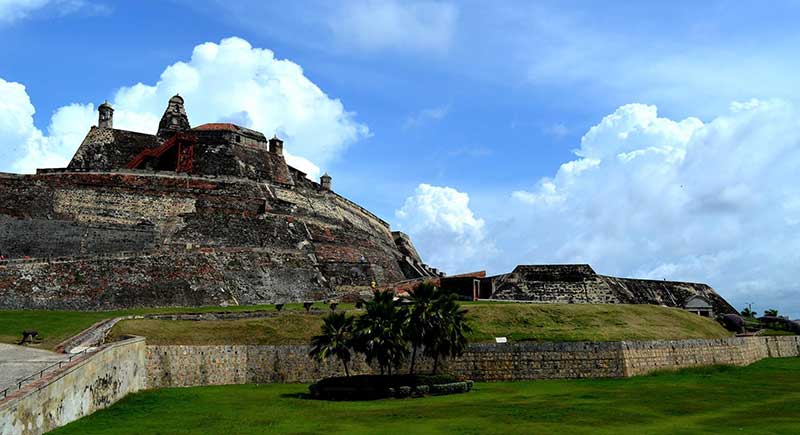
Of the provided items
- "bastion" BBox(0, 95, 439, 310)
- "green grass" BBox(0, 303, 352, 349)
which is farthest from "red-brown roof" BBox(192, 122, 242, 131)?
"green grass" BBox(0, 303, 352, 349)

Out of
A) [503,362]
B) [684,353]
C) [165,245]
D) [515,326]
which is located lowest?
[503,362]

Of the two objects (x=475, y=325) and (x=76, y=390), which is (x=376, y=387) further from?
(x=76, y=390)

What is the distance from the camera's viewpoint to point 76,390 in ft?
72.0

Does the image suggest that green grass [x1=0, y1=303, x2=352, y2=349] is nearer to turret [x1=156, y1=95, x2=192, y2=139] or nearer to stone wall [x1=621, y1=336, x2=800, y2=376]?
stone wall [x1=621, y1=336, x2=800, y2=376]

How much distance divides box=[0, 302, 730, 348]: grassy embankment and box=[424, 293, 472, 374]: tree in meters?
4.57

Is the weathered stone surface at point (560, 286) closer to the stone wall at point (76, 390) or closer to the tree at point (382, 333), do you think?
the tree at point (382, 333)

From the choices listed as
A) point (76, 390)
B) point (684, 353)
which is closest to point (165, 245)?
point (76, 390)

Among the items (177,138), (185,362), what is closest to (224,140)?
(177,138)

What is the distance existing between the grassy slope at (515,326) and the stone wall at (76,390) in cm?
333

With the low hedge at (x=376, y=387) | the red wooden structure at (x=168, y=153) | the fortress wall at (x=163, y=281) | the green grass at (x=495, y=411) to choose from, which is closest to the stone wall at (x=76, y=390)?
the green grass at (x=495, y=411)

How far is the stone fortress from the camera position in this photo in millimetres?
40281

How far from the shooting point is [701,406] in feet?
81.0

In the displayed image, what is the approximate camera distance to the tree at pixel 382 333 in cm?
2995

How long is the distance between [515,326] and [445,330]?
703 centimetres
